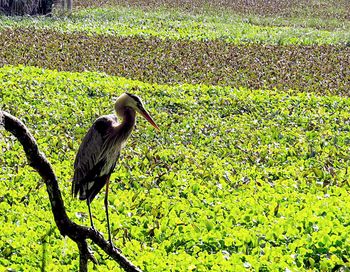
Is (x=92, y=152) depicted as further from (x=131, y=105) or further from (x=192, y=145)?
(x=192, y=145)

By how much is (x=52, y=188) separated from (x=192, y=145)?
5.87 m

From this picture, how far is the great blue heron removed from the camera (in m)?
4.67

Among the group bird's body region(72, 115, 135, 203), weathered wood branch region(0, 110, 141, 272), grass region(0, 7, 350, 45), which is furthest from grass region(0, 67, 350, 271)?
grass region(0, 7, 350, 45)

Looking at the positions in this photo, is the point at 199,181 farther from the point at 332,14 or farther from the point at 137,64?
the point at 332,14

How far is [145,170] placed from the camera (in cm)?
812

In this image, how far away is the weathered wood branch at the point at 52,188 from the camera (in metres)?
3.50

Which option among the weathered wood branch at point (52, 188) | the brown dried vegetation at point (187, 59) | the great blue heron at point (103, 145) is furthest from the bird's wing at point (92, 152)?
the brown dried vegetation at point (187, 59)

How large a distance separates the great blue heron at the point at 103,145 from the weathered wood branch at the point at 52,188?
0.99 metres

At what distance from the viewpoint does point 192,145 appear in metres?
9.57

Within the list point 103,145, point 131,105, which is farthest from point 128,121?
point 103,145

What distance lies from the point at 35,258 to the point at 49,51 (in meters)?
11.7

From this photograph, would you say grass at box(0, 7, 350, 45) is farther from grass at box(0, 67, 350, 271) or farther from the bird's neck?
the bird's neck

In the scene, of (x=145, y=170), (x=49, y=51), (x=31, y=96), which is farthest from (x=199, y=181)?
(x=49, y=51)

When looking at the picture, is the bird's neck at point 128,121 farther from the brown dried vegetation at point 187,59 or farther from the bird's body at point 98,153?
the brown dried vegetation at point 187,59
